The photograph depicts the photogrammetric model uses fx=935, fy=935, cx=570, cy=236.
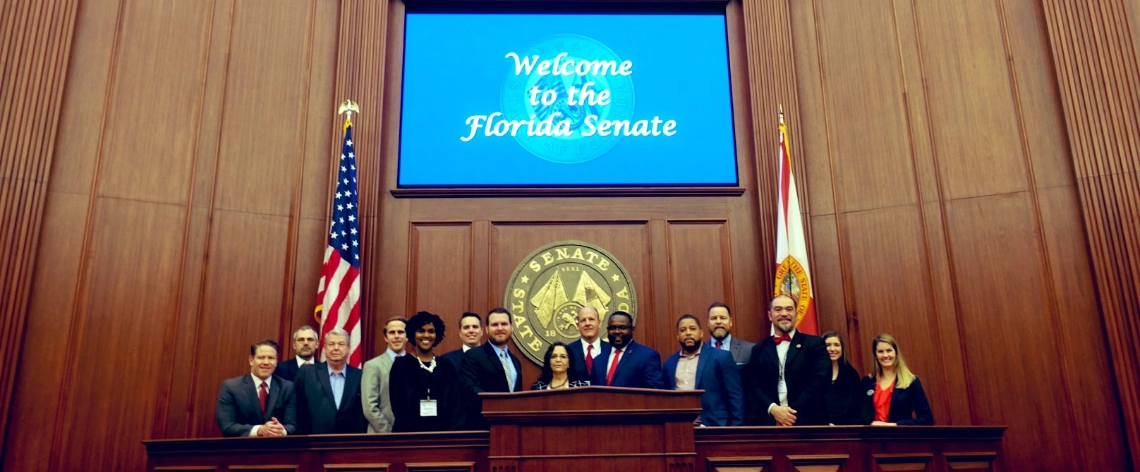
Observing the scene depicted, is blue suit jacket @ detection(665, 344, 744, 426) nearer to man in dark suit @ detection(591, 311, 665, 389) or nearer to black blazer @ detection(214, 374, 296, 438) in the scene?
Answer: man in dark suit @ detection(591, 311, 665, 389)

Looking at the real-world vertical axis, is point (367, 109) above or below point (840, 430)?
above

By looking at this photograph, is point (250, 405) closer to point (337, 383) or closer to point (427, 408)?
point (337, 383)

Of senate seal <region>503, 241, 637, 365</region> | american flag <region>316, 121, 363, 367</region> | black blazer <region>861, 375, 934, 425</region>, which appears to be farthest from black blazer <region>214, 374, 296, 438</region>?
black blazer <region>861, 375, 934, 425</region>

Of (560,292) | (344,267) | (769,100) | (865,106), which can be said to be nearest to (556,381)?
(560,292)

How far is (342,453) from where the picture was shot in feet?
14.1

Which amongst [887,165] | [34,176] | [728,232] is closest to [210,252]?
[34,176]

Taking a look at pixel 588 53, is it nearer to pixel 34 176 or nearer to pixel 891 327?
pixel 891 327

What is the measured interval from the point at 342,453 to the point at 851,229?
4387 mm

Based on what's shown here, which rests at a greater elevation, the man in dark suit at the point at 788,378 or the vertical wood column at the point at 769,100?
the vertical wood column at the point at 769,100

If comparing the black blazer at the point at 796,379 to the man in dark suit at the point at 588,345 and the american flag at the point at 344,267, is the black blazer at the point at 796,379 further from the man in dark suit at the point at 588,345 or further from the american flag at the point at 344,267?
the american flag at the point at 344,267

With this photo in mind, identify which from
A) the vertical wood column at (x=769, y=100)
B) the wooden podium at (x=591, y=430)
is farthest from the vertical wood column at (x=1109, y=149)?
the wooden podium at (x=591, y=430)

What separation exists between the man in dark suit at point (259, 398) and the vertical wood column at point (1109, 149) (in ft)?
17.5

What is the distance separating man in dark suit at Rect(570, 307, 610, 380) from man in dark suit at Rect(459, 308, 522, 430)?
368mm

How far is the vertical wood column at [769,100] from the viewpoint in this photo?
23.7 ft
